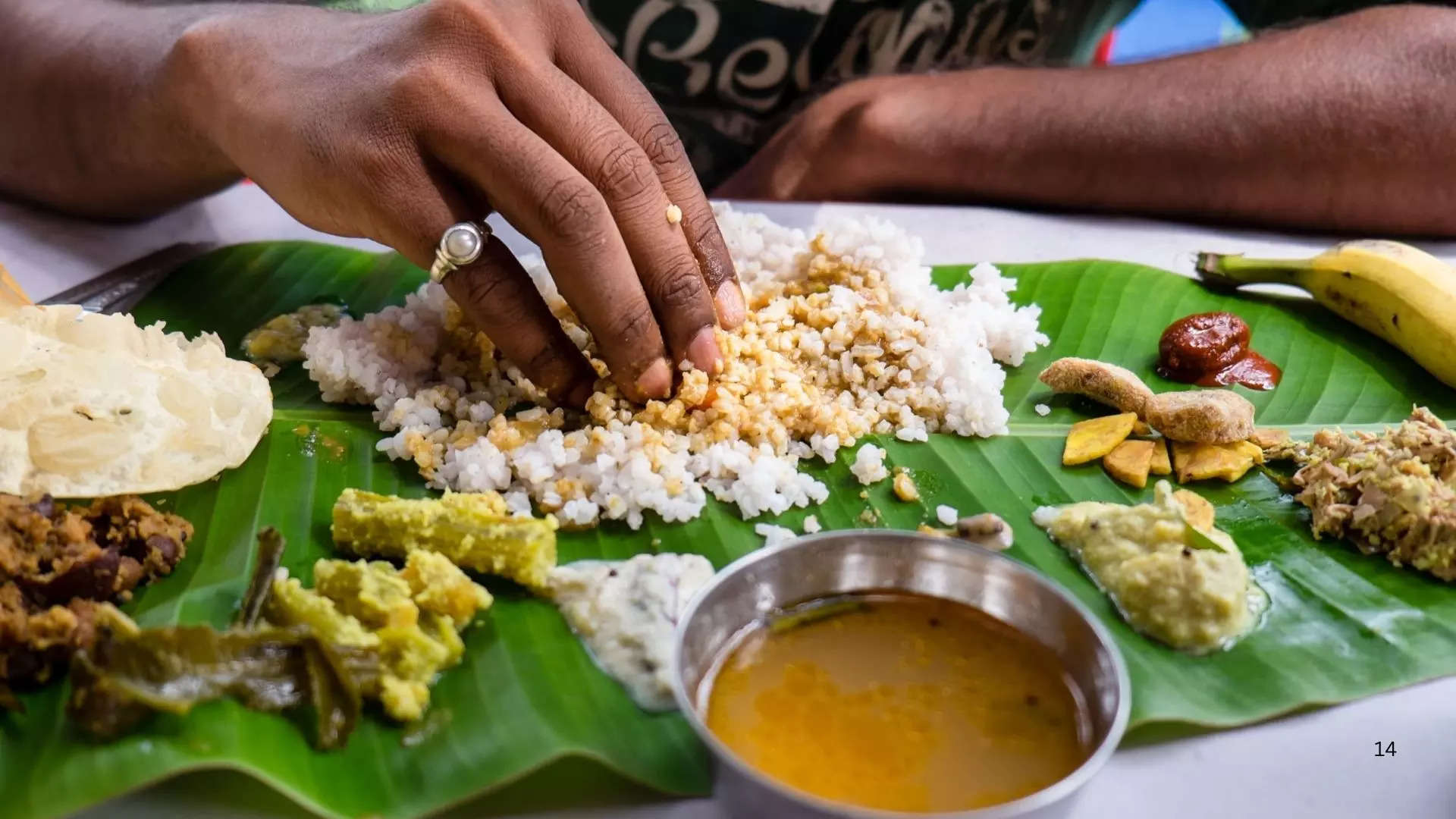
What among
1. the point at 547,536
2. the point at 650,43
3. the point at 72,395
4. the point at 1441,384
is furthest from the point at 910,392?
the point at 650,43

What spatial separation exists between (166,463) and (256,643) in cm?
63

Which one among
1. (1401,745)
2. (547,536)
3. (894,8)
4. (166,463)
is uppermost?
(894,8)

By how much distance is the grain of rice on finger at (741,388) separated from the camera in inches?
76.4

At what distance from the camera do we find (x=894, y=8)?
391 centimetres

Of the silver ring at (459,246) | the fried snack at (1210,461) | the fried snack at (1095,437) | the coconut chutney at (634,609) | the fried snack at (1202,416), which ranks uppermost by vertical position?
the silver ring at (459,246)

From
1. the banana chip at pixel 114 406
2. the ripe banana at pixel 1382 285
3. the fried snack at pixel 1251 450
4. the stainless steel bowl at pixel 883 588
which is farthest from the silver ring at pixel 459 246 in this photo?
the ripe banana at pixel 1382 285

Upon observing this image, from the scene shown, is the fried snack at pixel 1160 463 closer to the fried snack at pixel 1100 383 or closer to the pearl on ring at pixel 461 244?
the fried snack at pixel 1100 383

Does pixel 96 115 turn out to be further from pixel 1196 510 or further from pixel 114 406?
pixel 1196 510

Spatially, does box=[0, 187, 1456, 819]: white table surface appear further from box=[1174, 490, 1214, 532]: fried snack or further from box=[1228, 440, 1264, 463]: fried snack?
box=[1228, 440, 1264, 463]: fried snack

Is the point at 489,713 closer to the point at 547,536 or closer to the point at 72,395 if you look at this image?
the point at 547,536

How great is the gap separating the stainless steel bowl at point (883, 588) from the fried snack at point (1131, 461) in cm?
64

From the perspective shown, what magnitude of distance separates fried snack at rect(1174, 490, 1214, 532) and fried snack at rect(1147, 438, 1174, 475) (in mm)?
105

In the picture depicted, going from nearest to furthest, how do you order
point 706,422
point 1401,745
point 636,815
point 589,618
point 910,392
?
point 636,815 < point 1401,745 < point 589,618 < point 706,422 < point 910,392

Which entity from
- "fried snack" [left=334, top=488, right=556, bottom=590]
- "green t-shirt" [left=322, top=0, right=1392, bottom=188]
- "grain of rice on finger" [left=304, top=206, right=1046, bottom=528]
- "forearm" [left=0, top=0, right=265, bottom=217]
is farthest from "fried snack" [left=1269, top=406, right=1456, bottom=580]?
"forearm" [left=0, top=0, right=265, bottom=217]
